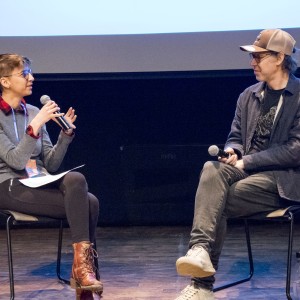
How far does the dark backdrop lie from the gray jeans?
64.5 inches

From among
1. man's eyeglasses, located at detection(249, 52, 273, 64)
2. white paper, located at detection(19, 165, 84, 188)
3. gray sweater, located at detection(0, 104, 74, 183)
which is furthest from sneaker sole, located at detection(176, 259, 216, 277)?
man's eyeglasses, located at detection(249, 52, 273, 64)

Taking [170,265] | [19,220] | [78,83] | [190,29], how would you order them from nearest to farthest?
[19,220] → [170,265] → [190,29] → [78,83]

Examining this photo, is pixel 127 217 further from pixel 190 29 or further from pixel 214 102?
pixel 190 29

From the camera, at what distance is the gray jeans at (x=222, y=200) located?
2.59 m

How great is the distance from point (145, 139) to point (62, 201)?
5.65 ft

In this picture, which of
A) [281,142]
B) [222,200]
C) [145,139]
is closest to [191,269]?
[222,200]

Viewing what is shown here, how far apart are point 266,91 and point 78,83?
164cm

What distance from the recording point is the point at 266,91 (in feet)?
9.73

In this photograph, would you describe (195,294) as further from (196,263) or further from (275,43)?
(275,43)

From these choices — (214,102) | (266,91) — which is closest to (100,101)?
(214,102)

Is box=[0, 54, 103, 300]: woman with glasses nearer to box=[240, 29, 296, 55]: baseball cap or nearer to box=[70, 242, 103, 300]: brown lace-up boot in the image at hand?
box=[70, 242, 103, 300]: brown lace-up boot

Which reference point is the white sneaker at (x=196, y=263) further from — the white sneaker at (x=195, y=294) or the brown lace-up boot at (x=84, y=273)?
the brown lace-up boot at (x=84, y=273)

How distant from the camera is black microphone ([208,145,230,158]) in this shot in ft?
8.50

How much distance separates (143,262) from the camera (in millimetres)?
3490
